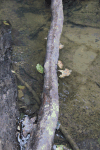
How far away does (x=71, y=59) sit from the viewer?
8.86 ft

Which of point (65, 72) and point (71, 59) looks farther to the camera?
point (71, 59)

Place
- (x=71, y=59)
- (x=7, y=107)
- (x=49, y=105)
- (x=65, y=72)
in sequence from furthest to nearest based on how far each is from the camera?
(x=71, y=59)
(x=65, y=72)
(x=7, y=107)
(x=49, y=105)

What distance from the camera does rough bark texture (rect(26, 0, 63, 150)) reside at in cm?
125

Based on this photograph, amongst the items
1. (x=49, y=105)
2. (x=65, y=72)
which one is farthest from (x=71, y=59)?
→ (x=49, y=105)

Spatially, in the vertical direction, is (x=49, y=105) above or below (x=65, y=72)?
above

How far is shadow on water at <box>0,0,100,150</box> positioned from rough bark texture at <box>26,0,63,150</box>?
37 centimetres

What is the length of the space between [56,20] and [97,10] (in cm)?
184

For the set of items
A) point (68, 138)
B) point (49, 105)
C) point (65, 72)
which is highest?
point (49, 105)

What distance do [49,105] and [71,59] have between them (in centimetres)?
142

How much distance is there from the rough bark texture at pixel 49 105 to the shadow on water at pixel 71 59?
14.5 inches

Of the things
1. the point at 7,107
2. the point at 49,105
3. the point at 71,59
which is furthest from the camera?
the point at 71,59

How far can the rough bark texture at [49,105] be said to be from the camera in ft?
4.10

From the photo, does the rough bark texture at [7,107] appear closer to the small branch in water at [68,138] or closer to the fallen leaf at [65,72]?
the small branch in water at [68,138]

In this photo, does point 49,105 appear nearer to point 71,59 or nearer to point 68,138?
point 68,138
